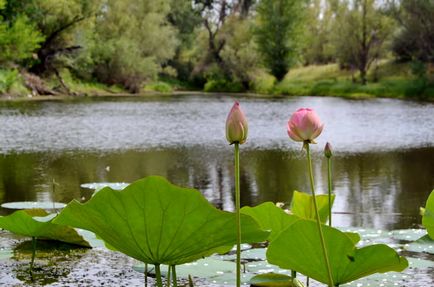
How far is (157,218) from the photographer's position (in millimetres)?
1872


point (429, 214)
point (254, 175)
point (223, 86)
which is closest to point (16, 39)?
point (223, 86)

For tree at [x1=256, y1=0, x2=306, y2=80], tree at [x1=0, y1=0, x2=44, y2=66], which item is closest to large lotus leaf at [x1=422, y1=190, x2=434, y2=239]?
tree at [x1=0, y1=0, x2=44, y2=66]

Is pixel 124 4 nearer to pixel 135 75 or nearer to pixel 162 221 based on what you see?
pixel 135 75

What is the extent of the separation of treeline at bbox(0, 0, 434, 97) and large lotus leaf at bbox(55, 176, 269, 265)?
2773cm

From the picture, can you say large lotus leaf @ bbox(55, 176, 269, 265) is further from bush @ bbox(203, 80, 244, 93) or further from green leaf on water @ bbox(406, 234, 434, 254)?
bush @ bbox(203, 80, 244, 93)

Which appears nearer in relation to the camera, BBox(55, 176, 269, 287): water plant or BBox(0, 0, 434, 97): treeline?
BBox(55, 176, 269, 287): water plant

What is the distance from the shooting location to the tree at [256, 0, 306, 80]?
42534 millimetres

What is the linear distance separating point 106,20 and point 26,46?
37.6 feet

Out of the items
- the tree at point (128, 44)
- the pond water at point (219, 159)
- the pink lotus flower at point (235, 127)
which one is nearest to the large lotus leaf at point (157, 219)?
the pink lotus flower at point (235, 127)

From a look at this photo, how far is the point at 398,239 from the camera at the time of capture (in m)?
4.31

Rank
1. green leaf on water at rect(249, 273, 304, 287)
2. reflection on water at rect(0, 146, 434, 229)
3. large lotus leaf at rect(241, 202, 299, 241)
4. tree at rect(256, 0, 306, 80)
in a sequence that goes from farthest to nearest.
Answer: tree at rect(256, 0, 306, 80) → reflection on water at rect(0, 146, 434, 229) → green leaf on water at rect(249, 273, 304, 287) → large lotus leaf at rect(241, 202, 299, 241)

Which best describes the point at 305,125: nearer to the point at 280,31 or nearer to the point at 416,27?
the point at 416,27

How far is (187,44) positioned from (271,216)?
49322mm

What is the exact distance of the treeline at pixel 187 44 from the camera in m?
32.4
